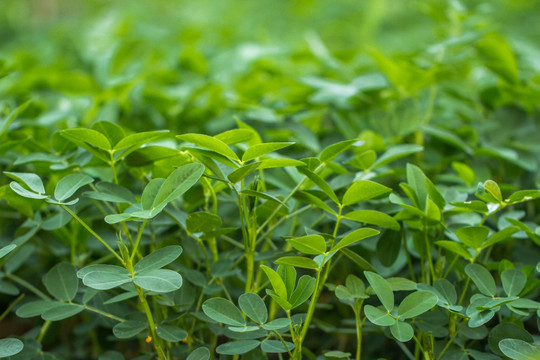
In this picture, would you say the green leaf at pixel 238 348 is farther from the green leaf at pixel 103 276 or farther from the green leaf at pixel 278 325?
the green leaf at pixel 103 276

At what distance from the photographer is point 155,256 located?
0.60 m

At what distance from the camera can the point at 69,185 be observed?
25.3 inches

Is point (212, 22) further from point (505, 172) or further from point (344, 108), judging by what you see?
point (505, 172)

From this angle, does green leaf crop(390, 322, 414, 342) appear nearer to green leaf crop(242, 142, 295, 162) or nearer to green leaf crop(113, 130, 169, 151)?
green leaf crop(242, 142, 295, 162)

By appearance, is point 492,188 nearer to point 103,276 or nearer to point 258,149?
point 258,149

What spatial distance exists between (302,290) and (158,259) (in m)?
0.18

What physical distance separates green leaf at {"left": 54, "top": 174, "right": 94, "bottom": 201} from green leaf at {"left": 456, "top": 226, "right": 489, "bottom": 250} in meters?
0.49

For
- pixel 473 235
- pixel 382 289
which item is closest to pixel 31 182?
pixel 382 289

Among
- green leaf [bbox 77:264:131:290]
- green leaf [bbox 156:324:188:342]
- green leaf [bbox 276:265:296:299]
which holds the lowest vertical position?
green leaf [bbox 156:324:188:342]

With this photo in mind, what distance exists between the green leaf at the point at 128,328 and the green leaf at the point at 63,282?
10 centimetres

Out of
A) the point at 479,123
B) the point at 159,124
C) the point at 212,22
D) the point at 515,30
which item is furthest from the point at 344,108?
the point at 212,22

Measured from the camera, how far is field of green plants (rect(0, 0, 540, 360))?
61 centimetres

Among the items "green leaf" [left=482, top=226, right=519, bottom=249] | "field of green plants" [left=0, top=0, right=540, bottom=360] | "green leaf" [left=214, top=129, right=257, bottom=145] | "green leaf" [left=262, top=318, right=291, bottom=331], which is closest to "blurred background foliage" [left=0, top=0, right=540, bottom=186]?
"field of green plants" [left=0, top=0, right=540, bottom=360]

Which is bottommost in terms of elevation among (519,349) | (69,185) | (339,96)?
(519,349)
